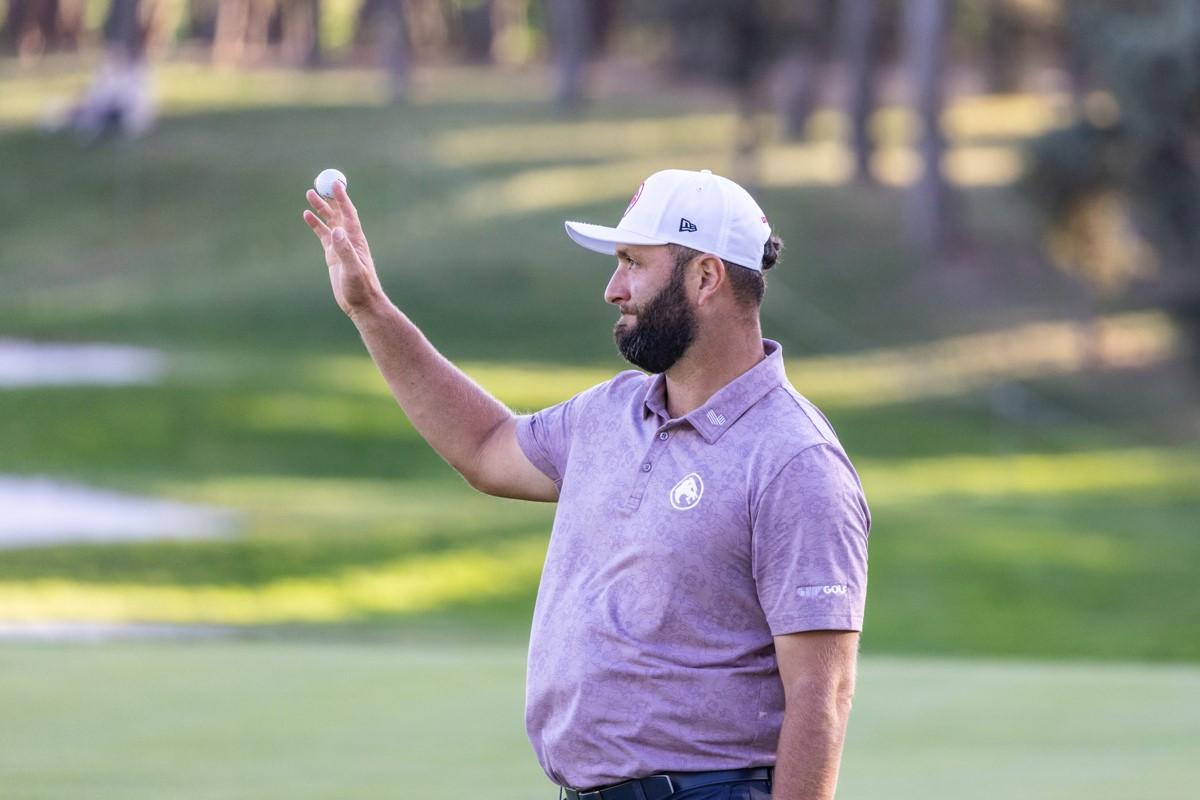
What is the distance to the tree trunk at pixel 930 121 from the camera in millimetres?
34844

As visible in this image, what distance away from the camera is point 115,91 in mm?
45406

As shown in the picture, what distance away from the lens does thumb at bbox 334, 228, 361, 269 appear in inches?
158

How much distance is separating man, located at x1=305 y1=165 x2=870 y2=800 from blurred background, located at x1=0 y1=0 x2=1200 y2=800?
3.36 metres

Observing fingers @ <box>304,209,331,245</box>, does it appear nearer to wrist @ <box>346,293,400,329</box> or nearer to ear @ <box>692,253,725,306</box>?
wrist @ <box>346,293,400,329</box>

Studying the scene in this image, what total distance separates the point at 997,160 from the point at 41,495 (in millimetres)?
32233

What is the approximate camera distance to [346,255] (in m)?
4.01

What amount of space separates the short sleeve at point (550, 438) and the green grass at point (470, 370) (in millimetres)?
9477

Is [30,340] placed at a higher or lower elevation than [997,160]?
lower

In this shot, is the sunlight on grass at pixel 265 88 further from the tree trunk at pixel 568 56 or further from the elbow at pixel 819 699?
the elbow at pixel 819 699

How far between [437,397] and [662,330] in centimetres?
72

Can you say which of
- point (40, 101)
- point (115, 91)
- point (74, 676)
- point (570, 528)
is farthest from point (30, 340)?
point (570, 528)

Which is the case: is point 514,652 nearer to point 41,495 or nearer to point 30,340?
point 41,495

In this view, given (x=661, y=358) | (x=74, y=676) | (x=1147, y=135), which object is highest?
(x=1147, y=135)

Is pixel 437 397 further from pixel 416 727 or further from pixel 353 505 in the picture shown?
pixel 353 505
